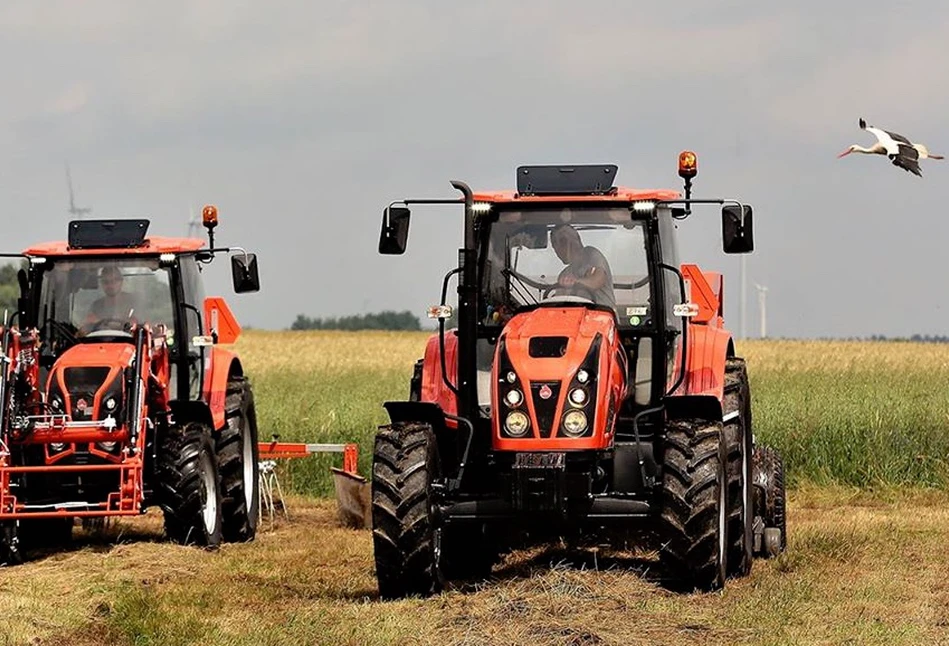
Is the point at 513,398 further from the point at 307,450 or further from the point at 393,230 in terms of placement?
the point at 307,450

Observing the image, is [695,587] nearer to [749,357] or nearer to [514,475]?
[514,475]

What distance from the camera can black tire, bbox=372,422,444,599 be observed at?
1052 centimetres

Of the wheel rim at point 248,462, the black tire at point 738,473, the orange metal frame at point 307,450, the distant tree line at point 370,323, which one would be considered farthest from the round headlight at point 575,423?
the distant tree line at point 370,323

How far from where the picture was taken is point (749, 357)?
3253 centimetres

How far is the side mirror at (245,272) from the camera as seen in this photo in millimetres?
14766

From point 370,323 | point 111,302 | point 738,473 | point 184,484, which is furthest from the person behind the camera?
point 370,323

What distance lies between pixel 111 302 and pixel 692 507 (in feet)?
20.2

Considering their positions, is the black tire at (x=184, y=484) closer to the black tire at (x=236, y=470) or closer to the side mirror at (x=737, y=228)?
the black tire at (x=236, y=470)

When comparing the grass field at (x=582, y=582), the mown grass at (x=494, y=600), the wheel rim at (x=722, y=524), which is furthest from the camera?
the wheel rim at (x=722, y=524)

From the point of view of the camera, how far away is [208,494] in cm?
1461

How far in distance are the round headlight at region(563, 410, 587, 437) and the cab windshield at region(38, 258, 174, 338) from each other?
16.9ft

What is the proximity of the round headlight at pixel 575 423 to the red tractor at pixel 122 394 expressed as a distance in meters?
3.95

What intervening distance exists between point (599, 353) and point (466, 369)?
3.18ft

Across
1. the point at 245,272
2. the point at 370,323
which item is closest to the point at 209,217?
the point at 245,272
